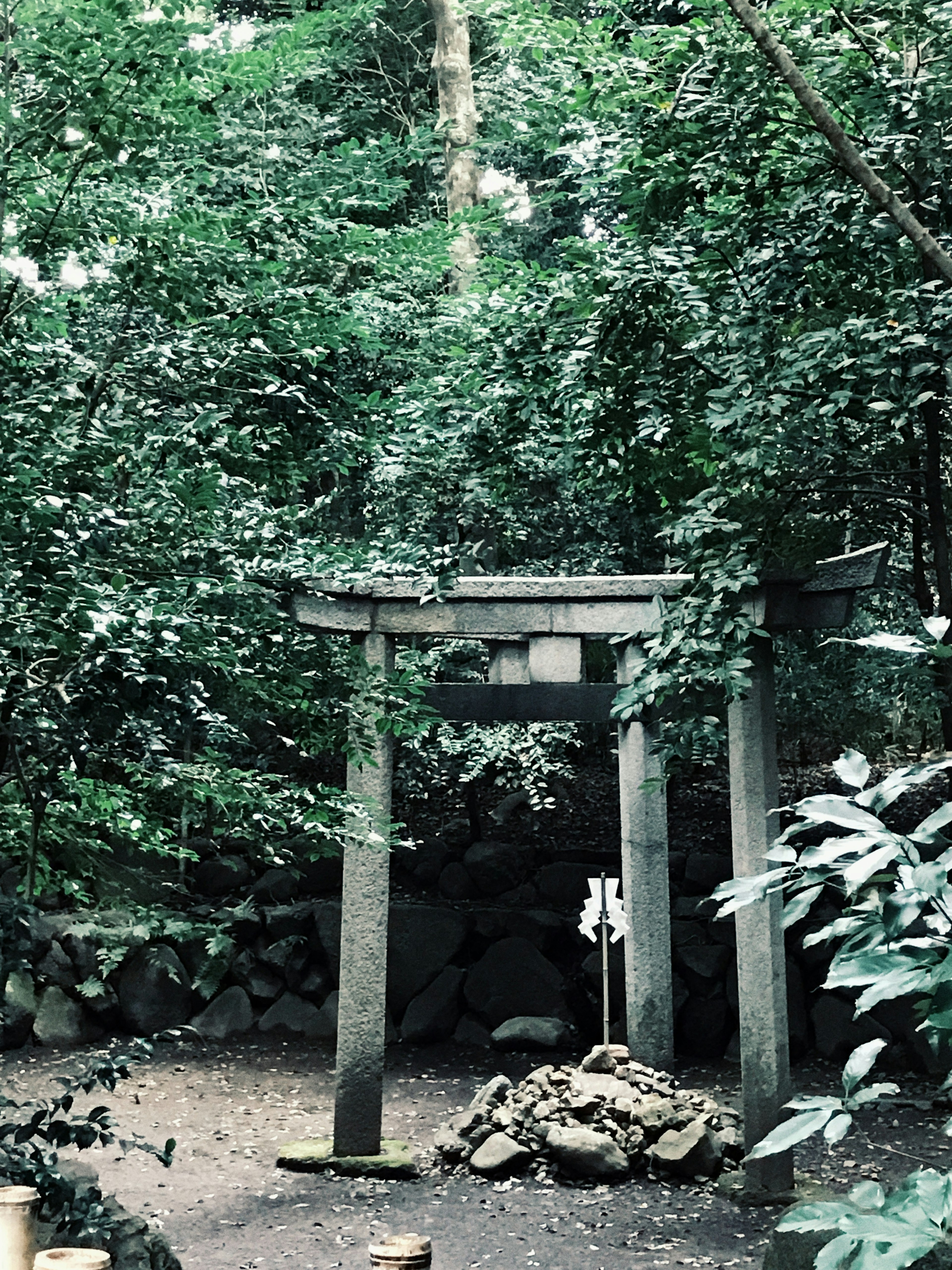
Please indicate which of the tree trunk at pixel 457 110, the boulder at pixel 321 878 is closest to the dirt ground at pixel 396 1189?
the boulder at pixel 321 878

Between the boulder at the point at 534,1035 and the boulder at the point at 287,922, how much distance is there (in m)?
1.65

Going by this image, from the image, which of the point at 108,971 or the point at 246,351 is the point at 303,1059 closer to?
the point at 108,971

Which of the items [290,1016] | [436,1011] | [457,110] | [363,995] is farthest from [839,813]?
[457,110]

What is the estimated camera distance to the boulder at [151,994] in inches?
322

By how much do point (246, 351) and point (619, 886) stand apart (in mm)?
6780

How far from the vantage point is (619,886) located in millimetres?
9188

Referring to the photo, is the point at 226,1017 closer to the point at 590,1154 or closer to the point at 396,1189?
the point at 396,1189

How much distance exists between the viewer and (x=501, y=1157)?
18.3 feet

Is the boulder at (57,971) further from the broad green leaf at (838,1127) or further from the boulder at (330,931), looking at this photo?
the broad green leaf at (838,1127)

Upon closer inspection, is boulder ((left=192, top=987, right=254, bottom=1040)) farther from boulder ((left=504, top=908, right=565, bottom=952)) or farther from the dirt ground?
boulder ((left=504, top=908, right=565, bottom=952))

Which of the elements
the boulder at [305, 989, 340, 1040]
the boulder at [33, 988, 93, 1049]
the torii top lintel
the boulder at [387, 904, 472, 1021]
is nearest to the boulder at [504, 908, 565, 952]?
the boulder at [387, 904, 472, 1021]

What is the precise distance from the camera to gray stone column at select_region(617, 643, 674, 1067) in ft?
20.6

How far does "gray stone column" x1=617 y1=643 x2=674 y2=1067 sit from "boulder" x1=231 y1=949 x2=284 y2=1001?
316cm

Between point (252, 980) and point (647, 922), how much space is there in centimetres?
349
